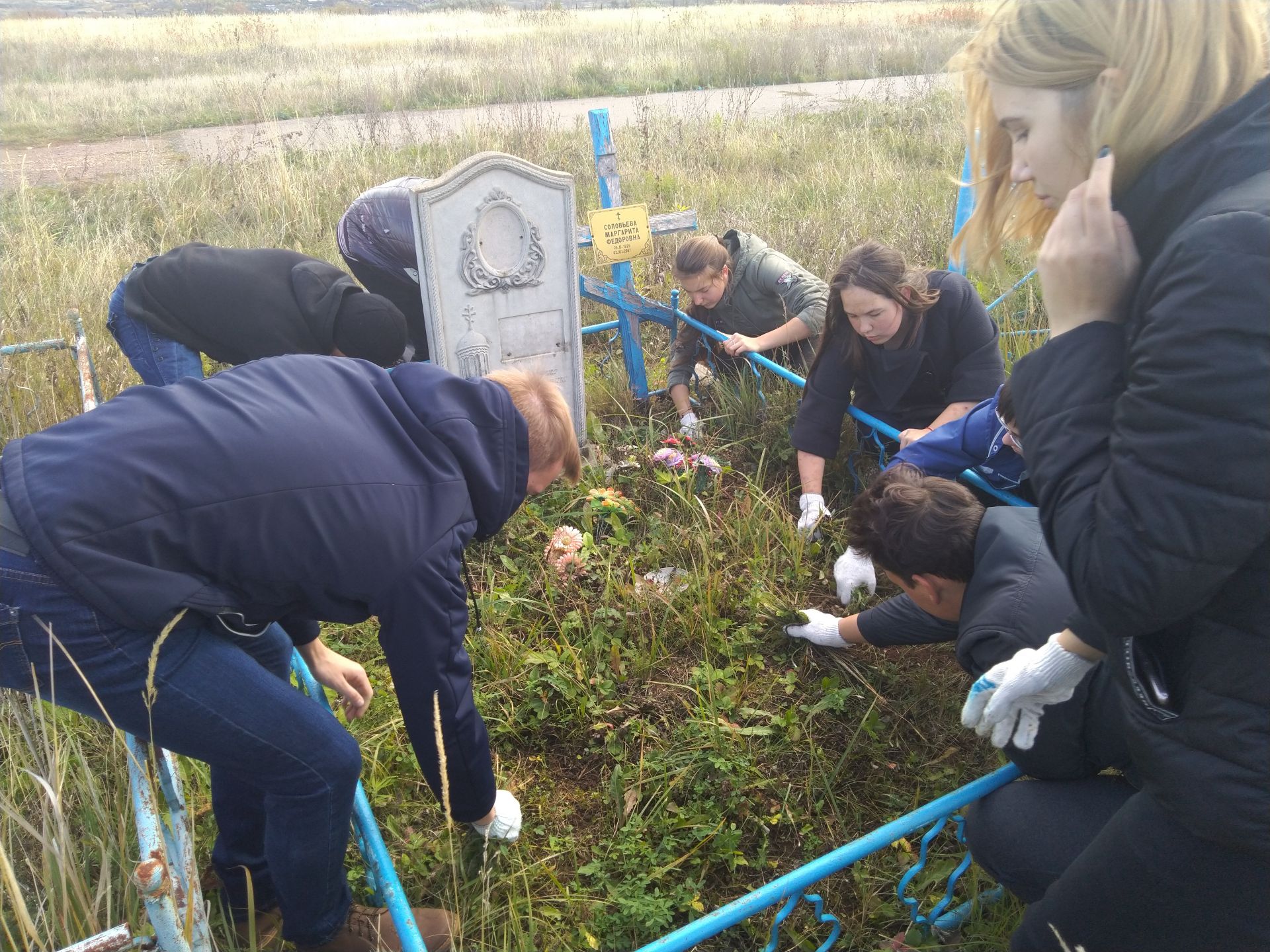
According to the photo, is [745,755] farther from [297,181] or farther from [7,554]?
[297,181]

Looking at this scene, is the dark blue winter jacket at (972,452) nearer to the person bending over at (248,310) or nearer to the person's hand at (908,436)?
the person's hand at (908,436)

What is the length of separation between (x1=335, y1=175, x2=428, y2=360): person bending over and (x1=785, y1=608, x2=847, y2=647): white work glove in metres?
2.32

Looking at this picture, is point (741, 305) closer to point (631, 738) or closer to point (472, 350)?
point (472, 350)

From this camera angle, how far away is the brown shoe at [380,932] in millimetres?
1785

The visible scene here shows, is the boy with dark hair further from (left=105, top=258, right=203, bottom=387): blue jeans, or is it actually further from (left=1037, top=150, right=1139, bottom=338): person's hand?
(left=105, top=258, right=203, bottom=387): blue jeans

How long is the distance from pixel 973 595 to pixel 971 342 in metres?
1.71

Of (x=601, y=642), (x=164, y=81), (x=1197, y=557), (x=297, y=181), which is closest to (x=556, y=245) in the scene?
(x=601, y=642)

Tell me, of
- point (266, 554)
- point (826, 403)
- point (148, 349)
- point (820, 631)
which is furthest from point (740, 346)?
point (266, 554)

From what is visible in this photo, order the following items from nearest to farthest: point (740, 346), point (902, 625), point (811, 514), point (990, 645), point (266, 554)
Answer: point (266, 554) < point (990, 645) < point (902, 625) < point (811, 514) < point (740, 346)

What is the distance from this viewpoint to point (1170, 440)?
0.94m

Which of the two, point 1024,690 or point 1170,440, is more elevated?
point 1170,440

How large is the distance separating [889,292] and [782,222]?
11.0 feet

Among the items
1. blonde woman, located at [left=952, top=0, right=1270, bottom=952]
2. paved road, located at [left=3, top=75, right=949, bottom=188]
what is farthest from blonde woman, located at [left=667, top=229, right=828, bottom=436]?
paved road, located at [left=3, top=75, right=949, bottom=188]

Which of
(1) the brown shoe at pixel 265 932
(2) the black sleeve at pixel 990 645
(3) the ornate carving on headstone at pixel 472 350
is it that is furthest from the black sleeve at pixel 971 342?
(1) the brown shoe at pixel 265 932
